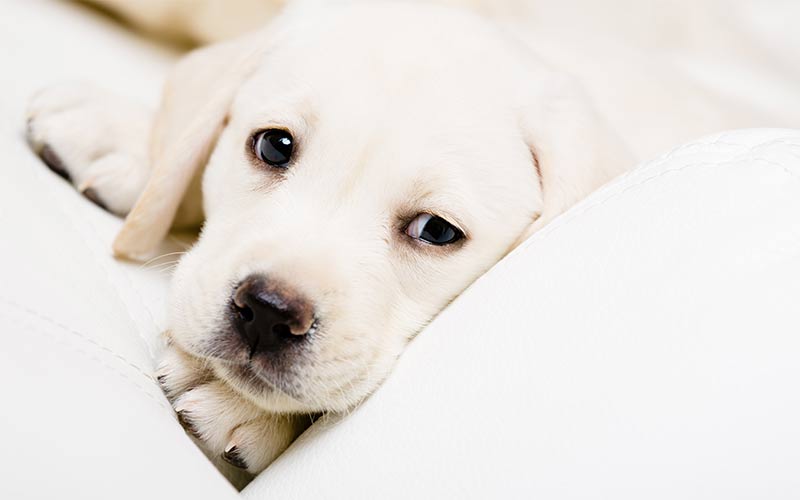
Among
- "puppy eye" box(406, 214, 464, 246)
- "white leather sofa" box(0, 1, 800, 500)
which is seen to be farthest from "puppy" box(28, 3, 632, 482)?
"white leather sofa" box(0, 1, 800, 500)

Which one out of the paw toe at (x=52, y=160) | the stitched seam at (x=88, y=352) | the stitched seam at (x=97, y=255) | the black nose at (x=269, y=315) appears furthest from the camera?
the paw toe at (x=52, y=160)

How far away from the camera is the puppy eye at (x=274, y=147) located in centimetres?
179

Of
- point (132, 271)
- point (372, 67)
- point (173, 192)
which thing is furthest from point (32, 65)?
point (372, 67)

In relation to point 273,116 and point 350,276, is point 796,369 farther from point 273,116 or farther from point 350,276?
point 273,116

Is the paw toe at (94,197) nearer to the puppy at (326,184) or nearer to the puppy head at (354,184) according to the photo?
the puppy at (326,184)

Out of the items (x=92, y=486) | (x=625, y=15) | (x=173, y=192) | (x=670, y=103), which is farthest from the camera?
(x=625, y=15)

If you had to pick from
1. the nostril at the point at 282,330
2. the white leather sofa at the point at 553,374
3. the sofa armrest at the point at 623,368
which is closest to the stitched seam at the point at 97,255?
the white leather sofa at the point at 553,374

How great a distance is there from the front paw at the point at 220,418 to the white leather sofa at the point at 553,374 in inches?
2.7

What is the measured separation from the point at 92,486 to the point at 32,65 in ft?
5.58

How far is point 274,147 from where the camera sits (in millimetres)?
1811

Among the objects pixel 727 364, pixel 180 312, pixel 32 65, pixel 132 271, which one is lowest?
pixel 32 65

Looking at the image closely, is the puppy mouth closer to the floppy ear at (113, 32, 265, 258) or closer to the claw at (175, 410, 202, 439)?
the claw at (175, 410, 202, 439)

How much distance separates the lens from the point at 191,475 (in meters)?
1.17

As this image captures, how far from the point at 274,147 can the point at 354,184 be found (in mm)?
226
